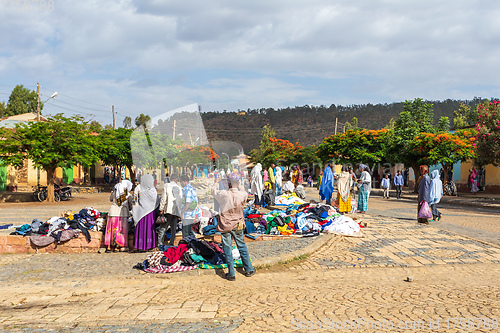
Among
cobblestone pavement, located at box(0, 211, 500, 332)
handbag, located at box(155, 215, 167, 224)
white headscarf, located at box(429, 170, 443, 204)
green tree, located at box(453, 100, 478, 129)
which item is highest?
green tree, located at box(453, 100, 478, 129)

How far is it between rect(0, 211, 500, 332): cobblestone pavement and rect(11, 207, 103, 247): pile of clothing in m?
0.53

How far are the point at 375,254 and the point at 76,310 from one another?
18.7 ft

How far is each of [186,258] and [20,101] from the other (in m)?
52.9

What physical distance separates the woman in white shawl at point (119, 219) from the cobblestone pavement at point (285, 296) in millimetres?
357

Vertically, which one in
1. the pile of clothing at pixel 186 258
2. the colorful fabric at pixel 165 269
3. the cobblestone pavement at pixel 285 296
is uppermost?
the pile of clothing at pixel 186 258

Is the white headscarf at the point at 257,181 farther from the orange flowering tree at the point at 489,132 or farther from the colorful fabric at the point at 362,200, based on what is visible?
the orange flowering tree at the point at 489,132

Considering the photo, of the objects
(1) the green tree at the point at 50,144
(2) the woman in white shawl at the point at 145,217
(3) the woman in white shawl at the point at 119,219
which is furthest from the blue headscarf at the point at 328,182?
(1) the green tree at the point at 50,144

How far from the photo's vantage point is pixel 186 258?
714cm

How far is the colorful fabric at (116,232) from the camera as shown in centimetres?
859

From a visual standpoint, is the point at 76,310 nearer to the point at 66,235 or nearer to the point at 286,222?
the point at 66,235

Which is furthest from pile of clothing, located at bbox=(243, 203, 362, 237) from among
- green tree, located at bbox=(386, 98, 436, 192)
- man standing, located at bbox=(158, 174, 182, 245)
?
green tree, located at bbox=(386, 98, 436, 192)

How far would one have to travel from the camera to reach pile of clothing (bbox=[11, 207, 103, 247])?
28.0ft

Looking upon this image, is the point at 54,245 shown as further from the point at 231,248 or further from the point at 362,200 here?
the point at 362,200

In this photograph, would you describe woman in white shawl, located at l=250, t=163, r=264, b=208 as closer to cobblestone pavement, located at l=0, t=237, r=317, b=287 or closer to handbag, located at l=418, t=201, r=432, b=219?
handbag, located at l=418, t=201, r=432, b=219
